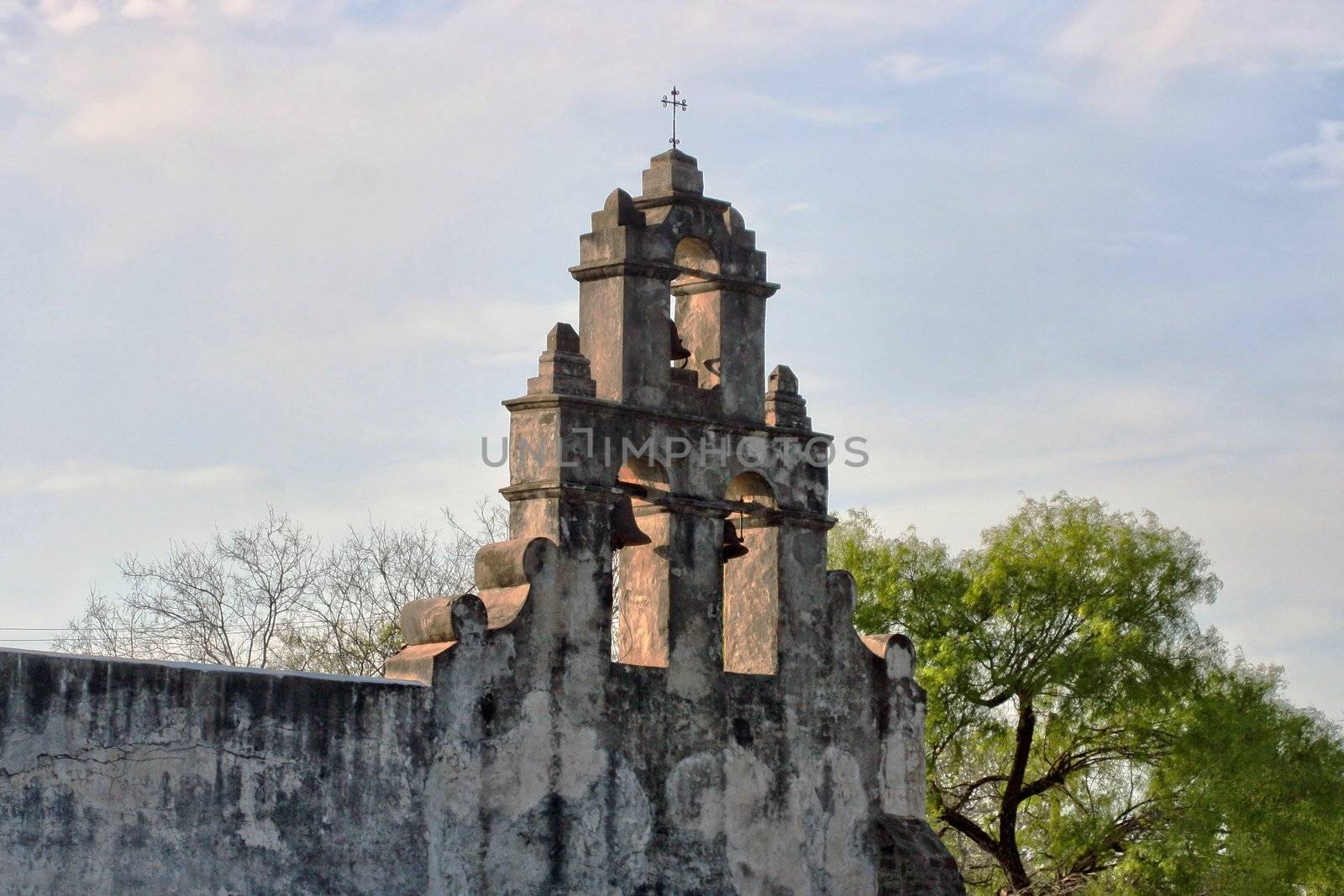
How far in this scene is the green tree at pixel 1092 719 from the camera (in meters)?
26.6

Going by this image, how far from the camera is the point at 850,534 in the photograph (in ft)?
93.5

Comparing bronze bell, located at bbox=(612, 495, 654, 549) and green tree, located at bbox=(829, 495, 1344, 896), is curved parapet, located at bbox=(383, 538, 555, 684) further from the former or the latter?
green tree, located at bbox=(829, 495, 1344, 896)

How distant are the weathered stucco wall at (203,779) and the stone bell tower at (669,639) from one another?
428 millimetres

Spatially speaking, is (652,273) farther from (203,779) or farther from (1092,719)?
(1092,719)

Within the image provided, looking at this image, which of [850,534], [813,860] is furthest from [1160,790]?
[813,860]

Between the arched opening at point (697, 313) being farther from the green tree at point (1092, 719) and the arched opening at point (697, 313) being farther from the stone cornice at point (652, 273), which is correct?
the green tree at point (1092, 719)

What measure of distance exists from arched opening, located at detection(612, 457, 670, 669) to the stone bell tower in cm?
2

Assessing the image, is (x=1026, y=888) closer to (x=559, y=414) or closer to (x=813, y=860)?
(x=813, y=860)

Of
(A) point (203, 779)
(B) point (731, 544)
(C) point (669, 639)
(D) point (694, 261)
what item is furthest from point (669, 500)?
(A) point (203, 779)

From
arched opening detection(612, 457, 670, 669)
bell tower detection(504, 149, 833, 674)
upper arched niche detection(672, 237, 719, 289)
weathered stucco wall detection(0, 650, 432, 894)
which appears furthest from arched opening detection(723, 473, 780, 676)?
weathered stucco wall detection(0, 650, 432, 894)

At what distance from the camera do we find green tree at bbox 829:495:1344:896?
26625mm

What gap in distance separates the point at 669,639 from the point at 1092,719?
582 inches

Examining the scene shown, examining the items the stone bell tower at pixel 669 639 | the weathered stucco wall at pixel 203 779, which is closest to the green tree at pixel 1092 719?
the stone bell tower at pixel 669 639

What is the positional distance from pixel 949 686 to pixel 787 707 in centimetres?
1312
